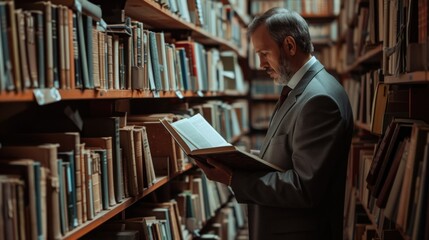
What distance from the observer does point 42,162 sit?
159 centimetres

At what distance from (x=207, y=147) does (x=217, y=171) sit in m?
0.12

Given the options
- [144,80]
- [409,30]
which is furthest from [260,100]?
[409,30]

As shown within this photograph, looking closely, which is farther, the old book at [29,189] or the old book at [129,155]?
the old book at [129,155]

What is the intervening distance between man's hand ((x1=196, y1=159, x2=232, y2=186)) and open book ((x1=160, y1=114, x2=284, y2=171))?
0.02 meters

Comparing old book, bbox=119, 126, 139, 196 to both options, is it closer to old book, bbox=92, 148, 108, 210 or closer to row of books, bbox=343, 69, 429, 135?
old book, bbox=92, 148, 108, 210

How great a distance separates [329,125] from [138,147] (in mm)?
781

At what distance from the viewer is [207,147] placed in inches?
90.4

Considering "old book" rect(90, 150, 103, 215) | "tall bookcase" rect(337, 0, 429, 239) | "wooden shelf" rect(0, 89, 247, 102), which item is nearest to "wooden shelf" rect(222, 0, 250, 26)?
"tall bookcase" rect(337, 0, 429, 239)

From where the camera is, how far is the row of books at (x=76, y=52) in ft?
4.74

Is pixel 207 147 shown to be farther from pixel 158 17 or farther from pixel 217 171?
pixel 158 17

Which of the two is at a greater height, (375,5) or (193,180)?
(375,5)

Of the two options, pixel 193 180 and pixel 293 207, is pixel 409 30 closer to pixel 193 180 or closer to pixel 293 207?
pixel 293 207

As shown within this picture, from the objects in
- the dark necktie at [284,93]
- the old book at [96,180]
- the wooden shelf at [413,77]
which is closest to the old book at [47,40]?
the old book at [96,180]

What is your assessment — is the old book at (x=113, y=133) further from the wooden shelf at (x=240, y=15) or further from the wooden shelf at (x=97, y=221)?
Answer: the wooden shelf at (x=240, y=15)
